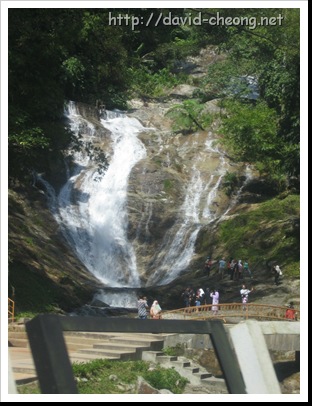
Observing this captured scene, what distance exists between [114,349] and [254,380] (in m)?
10.6

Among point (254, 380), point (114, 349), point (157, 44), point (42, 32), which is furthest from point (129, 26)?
point (254, 380)

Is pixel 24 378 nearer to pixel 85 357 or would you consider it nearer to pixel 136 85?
pixel 85 357

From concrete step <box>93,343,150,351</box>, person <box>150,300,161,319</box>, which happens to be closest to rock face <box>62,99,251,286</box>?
person <box>150,300,161,319</box>

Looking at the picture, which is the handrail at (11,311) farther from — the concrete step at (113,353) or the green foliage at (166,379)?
the green foliage at (166,379)

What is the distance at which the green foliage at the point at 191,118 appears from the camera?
31703mm

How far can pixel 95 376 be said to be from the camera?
11.4 meters

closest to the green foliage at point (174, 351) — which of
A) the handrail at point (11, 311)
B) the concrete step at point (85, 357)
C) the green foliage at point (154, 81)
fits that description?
the concrete step at point (85, 357)

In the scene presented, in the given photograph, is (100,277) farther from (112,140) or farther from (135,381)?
(135,381)

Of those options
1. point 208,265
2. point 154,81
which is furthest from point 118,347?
point 154,81

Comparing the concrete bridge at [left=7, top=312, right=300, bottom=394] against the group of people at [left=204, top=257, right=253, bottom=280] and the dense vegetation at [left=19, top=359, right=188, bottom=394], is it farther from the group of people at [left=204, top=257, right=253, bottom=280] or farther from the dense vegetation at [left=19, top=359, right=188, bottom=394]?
the group of people at [left=204, top=257, right=253, bottom=280]

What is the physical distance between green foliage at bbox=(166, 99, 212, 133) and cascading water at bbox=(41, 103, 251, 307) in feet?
2.35

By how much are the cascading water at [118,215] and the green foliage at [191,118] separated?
0.72 m

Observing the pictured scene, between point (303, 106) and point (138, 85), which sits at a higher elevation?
point (138, 85)

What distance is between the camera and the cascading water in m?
24.8
